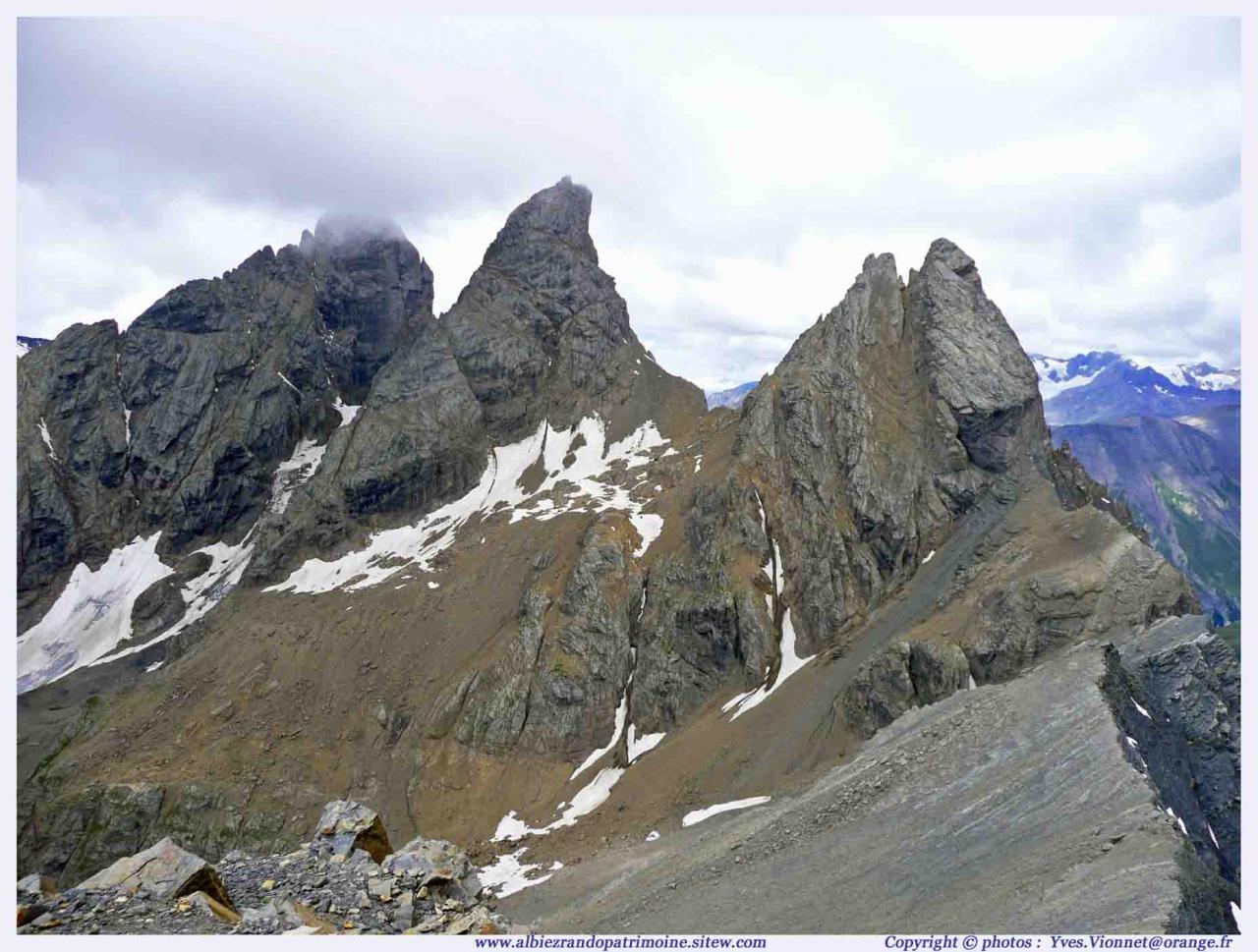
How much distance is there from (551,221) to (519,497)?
57.0 metres

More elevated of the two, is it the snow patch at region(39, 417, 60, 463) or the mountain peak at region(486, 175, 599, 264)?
the mountain peak at region(486, 175, 599, 264)

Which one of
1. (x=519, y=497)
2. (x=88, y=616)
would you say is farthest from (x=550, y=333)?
(x=88, y=616)

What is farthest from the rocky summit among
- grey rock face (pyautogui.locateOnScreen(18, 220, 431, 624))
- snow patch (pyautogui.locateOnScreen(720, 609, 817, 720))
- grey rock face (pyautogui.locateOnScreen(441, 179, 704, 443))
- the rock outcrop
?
grey rock face (pyautogui.locateOnScreen(441, 179, 704, 443))

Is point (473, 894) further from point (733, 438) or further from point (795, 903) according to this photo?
point (733, 438)

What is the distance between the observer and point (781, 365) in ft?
276

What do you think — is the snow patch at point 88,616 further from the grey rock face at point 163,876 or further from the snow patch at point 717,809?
the grey rock face at point 163,876

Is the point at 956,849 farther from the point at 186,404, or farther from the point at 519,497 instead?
the point at 186,404

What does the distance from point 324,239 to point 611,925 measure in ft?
502

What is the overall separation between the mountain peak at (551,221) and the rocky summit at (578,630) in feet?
2.39

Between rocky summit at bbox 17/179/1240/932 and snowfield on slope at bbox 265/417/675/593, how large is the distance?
900 mm

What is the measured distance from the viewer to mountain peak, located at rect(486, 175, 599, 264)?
130 m

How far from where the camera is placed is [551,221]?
430ft

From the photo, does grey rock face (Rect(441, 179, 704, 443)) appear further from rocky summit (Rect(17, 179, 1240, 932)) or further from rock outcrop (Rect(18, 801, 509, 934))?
rock outcrop (Rect(18, 801, 509, 934))

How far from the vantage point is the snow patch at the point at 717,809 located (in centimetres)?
4409
